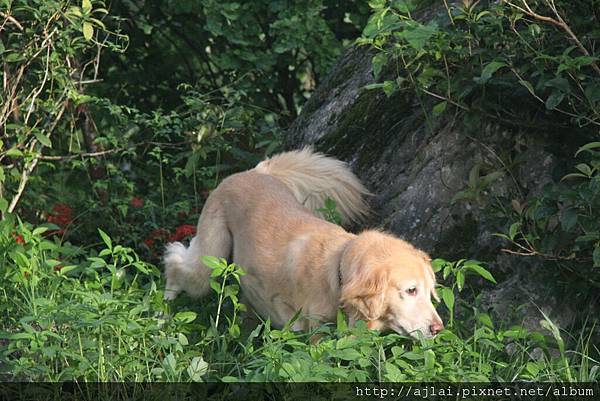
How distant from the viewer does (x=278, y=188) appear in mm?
6484

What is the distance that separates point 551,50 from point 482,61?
1.29 feet

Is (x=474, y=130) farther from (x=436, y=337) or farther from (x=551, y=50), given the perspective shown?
(x=436, y=337)

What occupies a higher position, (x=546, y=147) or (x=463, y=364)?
(x=546, y=147)

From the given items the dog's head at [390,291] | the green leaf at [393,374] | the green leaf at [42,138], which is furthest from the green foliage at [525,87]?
the green leaf at [42,138]

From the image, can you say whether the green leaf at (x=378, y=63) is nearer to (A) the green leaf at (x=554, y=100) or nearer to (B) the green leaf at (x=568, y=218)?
(A) the green leaf at (x=554, y=100)

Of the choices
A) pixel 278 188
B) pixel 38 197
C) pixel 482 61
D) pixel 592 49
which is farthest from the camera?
pixel 38 197

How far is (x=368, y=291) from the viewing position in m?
5.22

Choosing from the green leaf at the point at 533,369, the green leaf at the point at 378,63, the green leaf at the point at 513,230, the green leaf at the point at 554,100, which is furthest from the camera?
the green leaf at the point at 378,63

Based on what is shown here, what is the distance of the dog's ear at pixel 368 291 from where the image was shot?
5.23m

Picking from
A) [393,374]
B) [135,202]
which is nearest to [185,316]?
[393,374]

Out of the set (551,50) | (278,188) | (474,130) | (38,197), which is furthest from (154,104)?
(551,50)

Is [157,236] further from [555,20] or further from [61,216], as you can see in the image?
[555,20]

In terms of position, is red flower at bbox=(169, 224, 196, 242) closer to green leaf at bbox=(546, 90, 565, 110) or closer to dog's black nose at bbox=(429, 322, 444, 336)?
dog's black nose at bbox=(429, 322, 444, 336)

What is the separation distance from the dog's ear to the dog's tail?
4.57 feet
